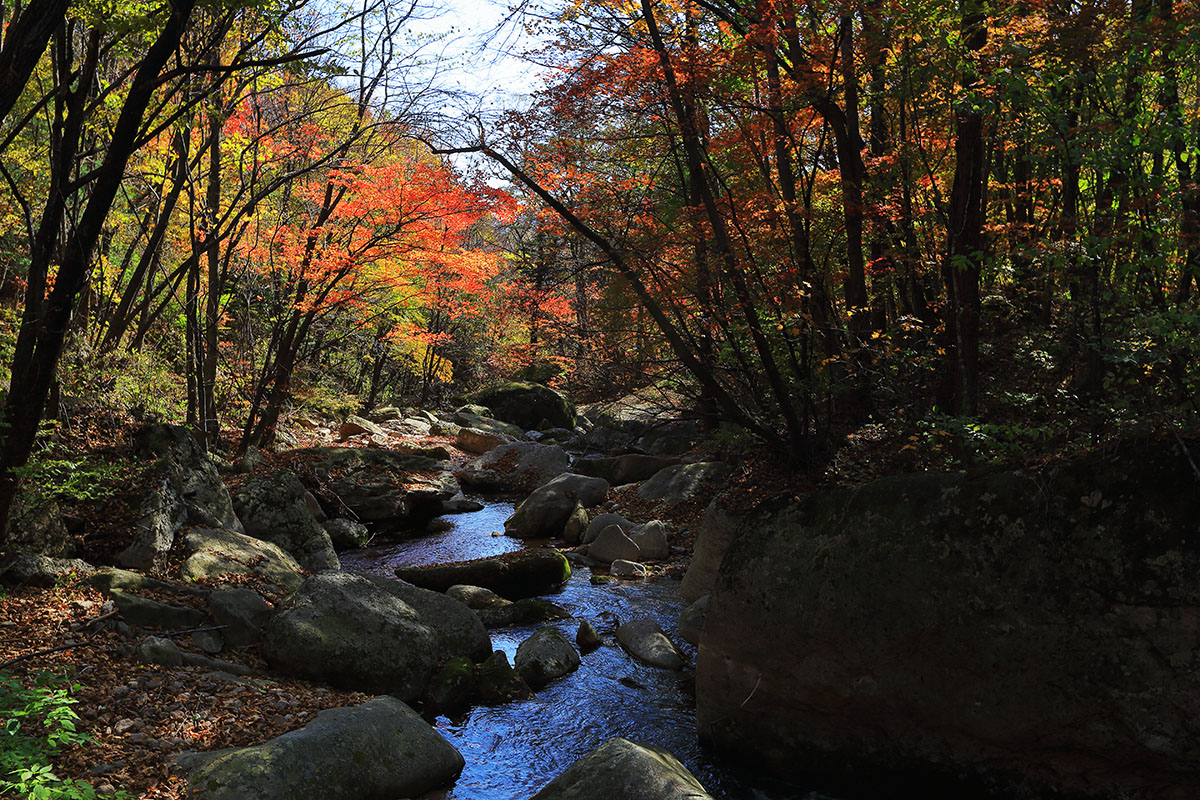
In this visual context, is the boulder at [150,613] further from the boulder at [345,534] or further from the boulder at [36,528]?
the boulder at [345,534]

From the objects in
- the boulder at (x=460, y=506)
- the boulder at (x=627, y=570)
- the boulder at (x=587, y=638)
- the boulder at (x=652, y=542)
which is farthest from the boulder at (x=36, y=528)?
the boulder at (x=460, y=506)

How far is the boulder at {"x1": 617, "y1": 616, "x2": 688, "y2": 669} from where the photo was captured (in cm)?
716

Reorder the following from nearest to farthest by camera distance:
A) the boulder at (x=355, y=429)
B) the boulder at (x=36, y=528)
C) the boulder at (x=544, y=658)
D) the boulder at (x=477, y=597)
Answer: the boulder at (x=36, y=528) < the boulder at (x=544, y=658) < the boulder at (x=477, y=597) < the boulder at (x=355, y=429)

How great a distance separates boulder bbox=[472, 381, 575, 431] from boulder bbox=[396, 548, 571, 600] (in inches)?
654

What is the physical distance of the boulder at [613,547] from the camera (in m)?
10.8

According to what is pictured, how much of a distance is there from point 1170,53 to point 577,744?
6550 mm

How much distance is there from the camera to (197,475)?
8758 mm

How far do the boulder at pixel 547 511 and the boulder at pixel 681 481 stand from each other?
1.13 metres

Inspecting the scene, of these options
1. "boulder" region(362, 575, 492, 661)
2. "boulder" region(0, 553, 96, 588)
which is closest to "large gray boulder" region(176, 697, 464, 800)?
"boulder" region(362, 575, 492, 661)

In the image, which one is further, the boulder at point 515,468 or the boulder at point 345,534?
the boulder at point 515,468

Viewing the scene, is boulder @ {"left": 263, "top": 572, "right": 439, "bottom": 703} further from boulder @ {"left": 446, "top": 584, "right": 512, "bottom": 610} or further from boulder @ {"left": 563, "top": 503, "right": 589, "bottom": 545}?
boulder @ {"left": 563, "top": 503, "right": 589, "bottom": 545}

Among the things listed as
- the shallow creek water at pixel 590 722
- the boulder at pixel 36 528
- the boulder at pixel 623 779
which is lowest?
the shallow creek water at pixel 590 722

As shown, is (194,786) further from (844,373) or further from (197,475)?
(844,373)

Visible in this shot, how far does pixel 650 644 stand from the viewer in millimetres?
7363
